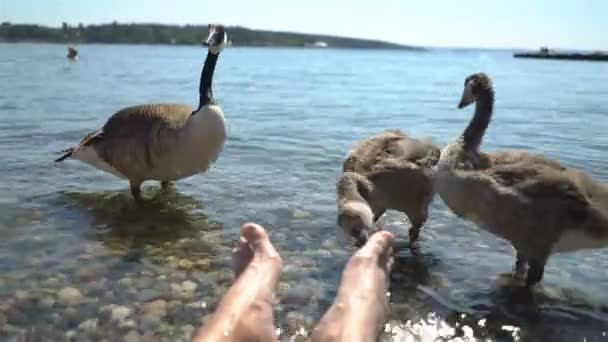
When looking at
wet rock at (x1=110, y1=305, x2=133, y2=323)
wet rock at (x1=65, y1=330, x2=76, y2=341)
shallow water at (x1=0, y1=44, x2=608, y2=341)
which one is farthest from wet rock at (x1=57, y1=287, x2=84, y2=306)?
wet rock at (x1=65, y1=330, x2=76, y2=341)

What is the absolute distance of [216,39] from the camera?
8758 mm

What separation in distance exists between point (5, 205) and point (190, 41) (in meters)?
144

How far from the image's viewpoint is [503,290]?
5574 mm

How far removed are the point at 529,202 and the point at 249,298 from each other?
271 centimetres

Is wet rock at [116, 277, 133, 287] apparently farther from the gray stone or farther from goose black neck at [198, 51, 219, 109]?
goose black neck at [198, 51, 219, 109]

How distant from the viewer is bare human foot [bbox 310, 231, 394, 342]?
3689 mm

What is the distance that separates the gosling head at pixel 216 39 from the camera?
8711 mm

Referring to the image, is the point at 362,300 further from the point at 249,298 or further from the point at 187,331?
the point at 187,331

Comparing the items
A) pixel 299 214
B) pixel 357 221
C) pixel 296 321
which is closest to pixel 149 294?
pixel 296 321

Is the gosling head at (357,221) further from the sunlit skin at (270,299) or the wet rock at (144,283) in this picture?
the wet rock at (144,283)

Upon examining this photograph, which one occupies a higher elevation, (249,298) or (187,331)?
(249,298)

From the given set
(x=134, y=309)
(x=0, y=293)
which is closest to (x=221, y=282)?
(x=134, y=309)

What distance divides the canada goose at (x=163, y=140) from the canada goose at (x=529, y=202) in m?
3.34

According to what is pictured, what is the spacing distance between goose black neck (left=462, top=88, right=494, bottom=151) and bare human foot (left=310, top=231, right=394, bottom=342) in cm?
195
